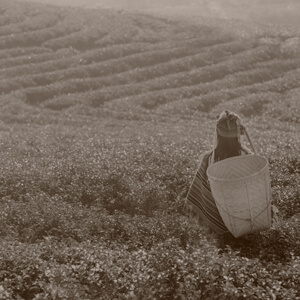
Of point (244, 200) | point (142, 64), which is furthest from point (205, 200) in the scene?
point (142, 64)

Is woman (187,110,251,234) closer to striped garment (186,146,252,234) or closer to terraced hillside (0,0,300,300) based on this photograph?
striped garment (186,146,252,234)

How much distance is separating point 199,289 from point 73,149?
942cm

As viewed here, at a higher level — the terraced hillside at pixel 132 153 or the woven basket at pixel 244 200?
the woven basket at pixel 244 200

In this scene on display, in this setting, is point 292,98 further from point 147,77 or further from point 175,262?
point 175,262

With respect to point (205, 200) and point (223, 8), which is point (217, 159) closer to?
point (205, 200)

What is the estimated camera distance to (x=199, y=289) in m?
7.50

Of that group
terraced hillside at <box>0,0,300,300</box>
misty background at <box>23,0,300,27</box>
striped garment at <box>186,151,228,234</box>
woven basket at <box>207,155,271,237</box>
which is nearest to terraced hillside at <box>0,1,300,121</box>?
terraced hillside at <box>0,0,300,300</box>

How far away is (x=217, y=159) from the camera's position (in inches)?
383

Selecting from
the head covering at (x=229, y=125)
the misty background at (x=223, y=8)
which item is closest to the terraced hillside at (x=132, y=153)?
the head covering at (x=229, y=125)

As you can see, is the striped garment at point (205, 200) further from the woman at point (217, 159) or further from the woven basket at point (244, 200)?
the woven basket at point (244, 200)

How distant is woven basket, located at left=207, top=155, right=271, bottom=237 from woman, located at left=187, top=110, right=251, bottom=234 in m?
0.48

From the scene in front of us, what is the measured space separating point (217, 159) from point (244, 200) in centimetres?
142

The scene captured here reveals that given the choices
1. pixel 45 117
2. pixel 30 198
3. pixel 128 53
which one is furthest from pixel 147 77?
pixel 30 198

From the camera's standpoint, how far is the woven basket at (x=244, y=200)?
8.38 metres
